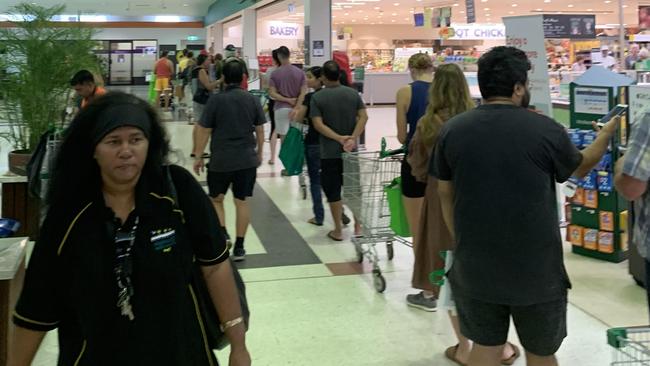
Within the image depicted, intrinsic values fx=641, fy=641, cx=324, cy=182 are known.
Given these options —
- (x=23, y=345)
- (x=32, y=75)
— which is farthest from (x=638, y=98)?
(x=32, y=75)

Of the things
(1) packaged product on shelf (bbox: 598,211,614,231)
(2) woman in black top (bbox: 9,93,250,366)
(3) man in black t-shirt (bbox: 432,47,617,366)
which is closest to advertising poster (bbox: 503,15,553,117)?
(1) packaged product on shelf (bbox: 598,211,614,231)

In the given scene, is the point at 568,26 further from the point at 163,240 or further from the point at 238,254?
the point at 163,240

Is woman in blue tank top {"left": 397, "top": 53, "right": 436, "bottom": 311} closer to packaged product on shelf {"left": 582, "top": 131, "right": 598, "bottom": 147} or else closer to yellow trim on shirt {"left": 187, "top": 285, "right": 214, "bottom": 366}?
packaged product on shelf {"left": 582, "top": 131, "right": 598, "bottom": 147}

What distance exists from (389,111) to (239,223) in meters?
14.0

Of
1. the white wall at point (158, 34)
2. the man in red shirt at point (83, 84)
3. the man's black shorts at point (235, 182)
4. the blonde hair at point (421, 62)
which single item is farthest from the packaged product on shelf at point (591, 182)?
the white wall at point (158, 34)

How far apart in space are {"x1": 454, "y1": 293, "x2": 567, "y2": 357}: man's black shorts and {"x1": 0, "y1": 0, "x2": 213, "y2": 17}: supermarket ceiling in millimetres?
23965

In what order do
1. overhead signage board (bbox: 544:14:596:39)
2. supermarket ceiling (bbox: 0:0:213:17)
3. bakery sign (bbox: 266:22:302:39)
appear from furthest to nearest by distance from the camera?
supermarket ceiling (bbox: 0:0:213:17), bakery sign (bbox: 266:22:302:39), overhead signage board (bbox: 544:14:596:39)

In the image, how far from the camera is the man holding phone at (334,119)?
529cm

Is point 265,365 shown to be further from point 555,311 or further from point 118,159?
point 118,159

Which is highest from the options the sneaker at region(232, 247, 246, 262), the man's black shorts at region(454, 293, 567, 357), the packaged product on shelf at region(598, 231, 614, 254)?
the man's black shorts at region(454, 293, 567, 357)

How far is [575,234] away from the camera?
5215mm

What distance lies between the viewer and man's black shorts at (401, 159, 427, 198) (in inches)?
159

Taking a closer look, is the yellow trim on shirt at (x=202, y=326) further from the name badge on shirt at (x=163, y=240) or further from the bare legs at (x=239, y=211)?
the bare legs at (x=239, y=211)

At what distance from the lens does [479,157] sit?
2094mm
